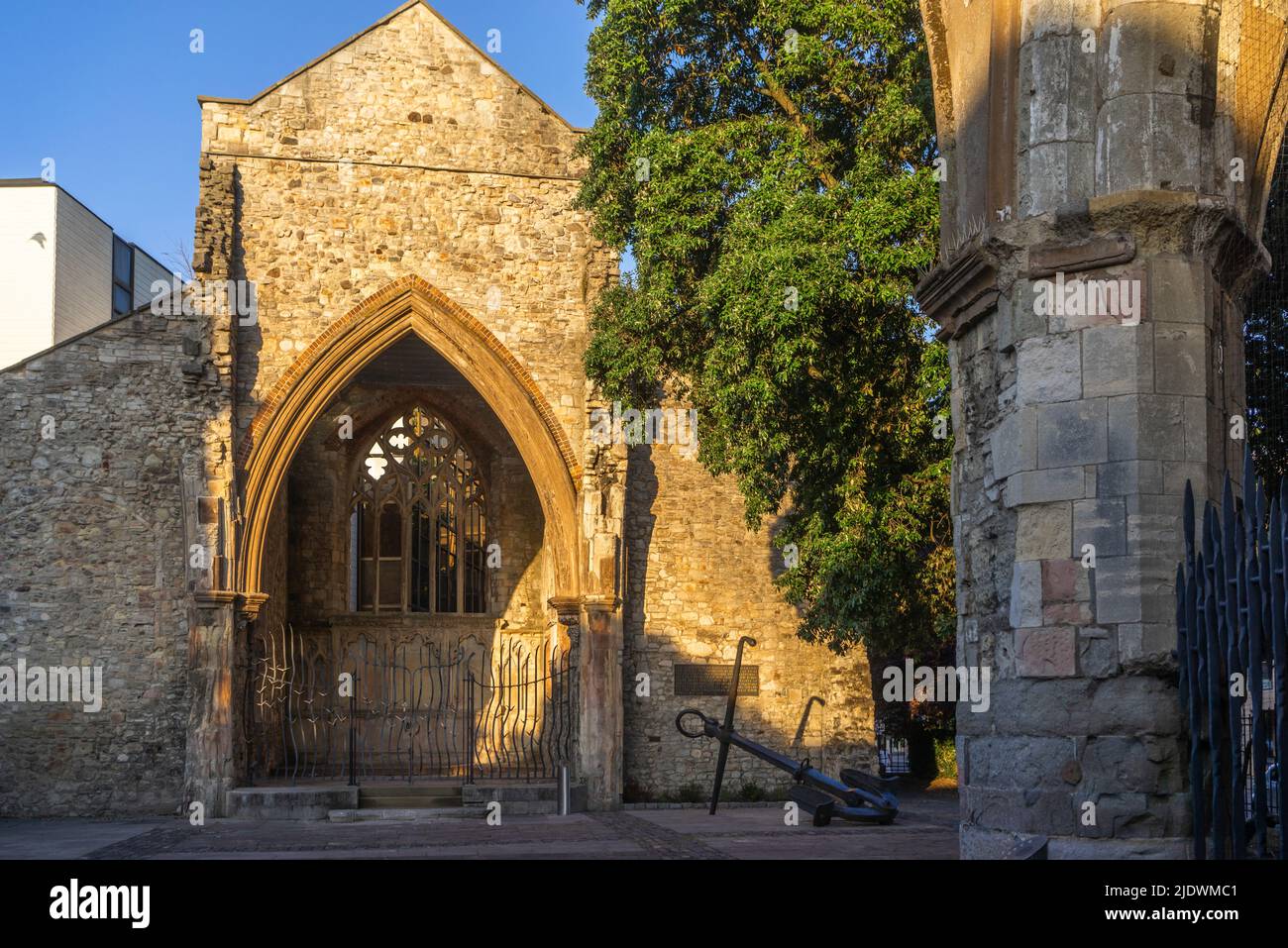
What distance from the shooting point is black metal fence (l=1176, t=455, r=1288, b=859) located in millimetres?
5426

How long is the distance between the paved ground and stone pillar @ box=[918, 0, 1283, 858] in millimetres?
A: 3846

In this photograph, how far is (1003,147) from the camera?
23.9ft

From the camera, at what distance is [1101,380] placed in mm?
6762

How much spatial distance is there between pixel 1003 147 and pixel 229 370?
1082cm

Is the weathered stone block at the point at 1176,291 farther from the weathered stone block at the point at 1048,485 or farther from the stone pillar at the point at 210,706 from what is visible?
the stone pillar at the point at 210,706

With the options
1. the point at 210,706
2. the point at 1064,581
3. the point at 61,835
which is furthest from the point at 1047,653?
the point at 210,706

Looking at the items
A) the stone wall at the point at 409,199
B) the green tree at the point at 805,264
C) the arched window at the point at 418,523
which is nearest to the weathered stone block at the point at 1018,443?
the green tree at the point at 805,264

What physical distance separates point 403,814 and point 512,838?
2.69m

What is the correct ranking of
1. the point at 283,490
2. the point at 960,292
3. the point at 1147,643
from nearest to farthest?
the point at 1147,643 < the point at 960,292 < the point at 283,490

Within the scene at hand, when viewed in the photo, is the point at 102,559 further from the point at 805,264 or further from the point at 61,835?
the point at 805,264

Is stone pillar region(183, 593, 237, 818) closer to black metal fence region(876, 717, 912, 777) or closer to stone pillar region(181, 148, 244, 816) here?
stone pillar region(181, 148, 244, 816)

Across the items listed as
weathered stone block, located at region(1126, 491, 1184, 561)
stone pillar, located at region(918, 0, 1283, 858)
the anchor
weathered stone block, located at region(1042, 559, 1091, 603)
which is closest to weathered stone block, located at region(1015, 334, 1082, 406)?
stone pillar, located at region(918, 0, 1283, 858)

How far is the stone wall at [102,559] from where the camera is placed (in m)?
15.6
